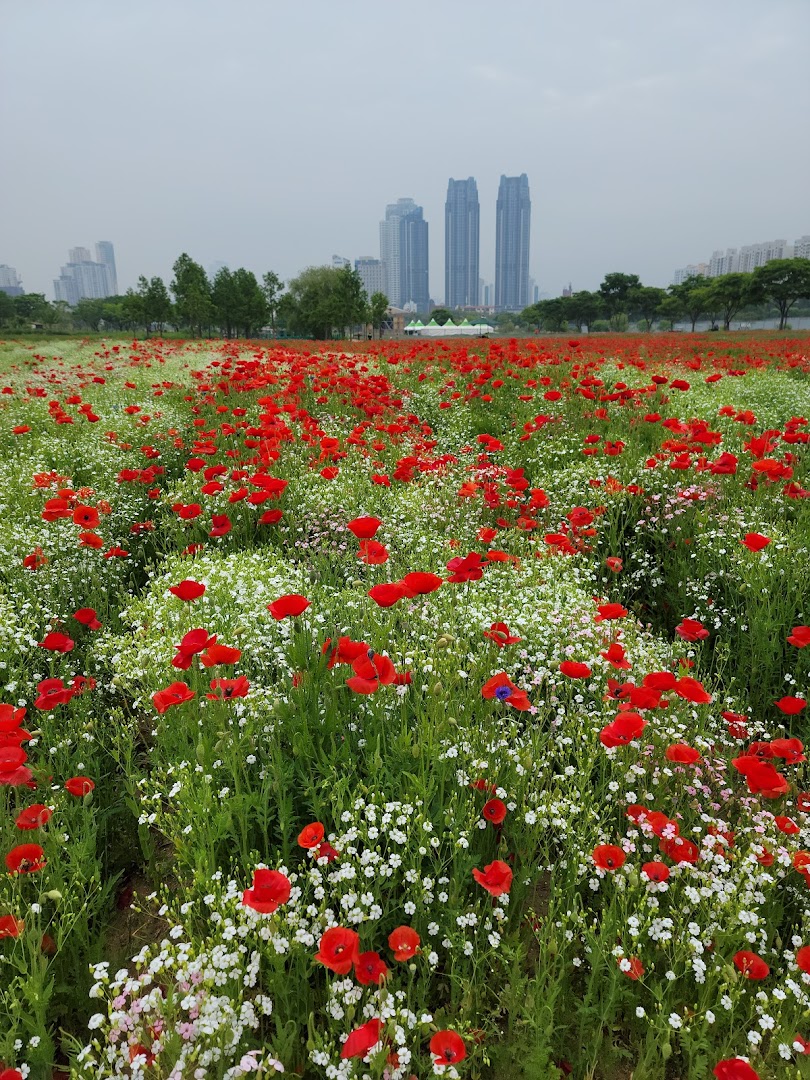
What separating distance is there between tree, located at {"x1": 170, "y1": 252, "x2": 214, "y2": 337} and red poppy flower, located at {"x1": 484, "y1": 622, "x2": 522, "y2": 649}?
58680 millimetres

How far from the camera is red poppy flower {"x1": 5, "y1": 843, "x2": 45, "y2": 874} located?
2129 millimetres

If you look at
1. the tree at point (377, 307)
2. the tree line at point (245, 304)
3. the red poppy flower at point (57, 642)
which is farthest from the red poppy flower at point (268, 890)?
the tree at point (377, 307)

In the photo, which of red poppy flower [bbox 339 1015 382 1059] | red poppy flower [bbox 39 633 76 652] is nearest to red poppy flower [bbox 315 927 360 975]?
red poppy flower [bbox 339 1015 382 1059]

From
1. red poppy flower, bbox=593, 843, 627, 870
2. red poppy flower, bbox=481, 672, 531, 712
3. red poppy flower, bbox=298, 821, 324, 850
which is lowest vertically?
red poppy flower, bbox=593, 843, 627, 870

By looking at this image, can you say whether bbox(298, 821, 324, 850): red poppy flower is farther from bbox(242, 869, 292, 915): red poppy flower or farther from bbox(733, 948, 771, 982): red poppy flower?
bbox(733, 948, 771, 982): red poppy flower

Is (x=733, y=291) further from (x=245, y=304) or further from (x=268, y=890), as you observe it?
(x=268, y=890)

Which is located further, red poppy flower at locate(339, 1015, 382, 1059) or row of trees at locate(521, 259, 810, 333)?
row of trees at locate(521, 259, 810, 333)

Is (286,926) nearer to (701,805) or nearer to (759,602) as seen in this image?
(701,805)

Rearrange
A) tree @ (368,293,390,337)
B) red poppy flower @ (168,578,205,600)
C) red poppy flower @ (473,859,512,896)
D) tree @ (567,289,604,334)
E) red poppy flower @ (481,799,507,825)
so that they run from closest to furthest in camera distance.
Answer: red poppy flower @ (473,859,512,896)
red poppy flower @ (481,799,507,825)
red poppy flower @ (168,578,205,600)
tree @ (368,293,390,337)
tree @ (567,289,604,334)

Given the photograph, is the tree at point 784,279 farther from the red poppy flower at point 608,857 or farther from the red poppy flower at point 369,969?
the red poppy flower at point 369,969

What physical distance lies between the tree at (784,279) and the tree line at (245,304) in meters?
35.9

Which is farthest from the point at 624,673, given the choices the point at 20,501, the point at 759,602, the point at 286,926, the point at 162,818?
the point at 20,501

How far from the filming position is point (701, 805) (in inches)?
115

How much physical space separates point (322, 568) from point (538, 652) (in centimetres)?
192
